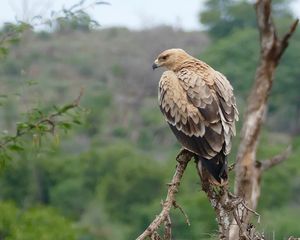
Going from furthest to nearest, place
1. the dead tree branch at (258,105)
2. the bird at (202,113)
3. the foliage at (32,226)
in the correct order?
the foliage at (32,226) < the dead tree branch at (258,105) < the bird at (202,113)

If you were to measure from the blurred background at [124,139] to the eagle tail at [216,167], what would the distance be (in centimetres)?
1086

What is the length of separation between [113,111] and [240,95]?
22.1 feet

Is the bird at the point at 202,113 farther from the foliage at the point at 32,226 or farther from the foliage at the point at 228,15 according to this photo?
the foliage at the point at 228,15

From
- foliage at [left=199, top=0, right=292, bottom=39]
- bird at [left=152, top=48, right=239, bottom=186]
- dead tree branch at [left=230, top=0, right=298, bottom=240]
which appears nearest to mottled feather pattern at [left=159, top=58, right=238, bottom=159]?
bird at [left=152, top=48, right=239, bottom=186]

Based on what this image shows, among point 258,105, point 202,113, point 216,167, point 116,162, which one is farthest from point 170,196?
point 116,162

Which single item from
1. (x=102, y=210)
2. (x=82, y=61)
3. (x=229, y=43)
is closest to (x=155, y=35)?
(x=82, y=61)

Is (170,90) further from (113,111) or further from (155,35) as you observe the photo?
(155,35)

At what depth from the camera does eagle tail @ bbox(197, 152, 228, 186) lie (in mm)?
6068

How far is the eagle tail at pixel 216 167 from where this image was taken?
607cm

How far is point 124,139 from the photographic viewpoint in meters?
52.0

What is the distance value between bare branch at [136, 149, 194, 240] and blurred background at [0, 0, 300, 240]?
10713 millimetres

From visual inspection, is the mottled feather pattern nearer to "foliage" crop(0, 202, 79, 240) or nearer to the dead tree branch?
the dead tree branch

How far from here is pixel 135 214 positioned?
3691 cm

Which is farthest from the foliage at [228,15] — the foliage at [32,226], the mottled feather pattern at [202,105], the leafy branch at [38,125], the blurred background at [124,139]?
the mottled feather pattern at [202,105]
